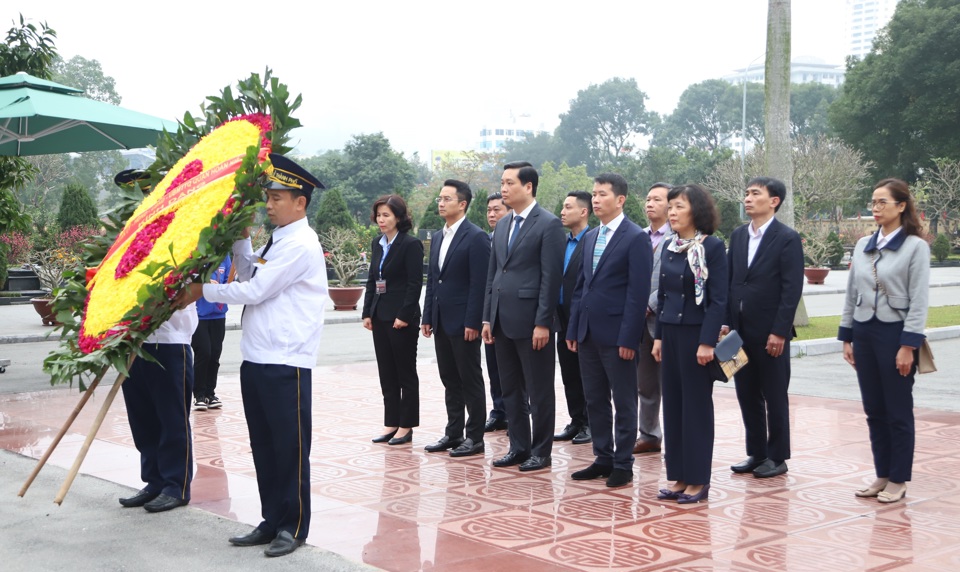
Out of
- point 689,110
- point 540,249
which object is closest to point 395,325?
point 540,249

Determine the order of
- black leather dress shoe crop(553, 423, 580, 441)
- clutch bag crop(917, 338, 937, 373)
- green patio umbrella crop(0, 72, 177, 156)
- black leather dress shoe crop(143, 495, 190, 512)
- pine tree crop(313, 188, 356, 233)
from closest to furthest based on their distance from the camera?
black leather dress shoe crop(143, 495, 190, 512) < clutch bag crop(917, 338, 937, 373) < black leather dress shoe crop(553, 423, 580, 441) < green patio umbrella crop(0, 72, 177, 156) < pine tree crop(313, 188, 356, 233)

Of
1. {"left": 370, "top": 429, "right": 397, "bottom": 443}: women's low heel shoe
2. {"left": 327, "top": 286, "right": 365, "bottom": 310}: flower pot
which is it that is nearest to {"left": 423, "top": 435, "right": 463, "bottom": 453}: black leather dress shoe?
{"left": 370, "top": 429, "right": 397, "bottom": 443}: women's low heel shoe

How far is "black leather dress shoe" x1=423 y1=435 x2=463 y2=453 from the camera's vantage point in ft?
23.4

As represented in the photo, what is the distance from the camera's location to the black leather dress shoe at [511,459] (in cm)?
662

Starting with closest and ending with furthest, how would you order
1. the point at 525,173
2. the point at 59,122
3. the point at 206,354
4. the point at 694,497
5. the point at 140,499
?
the point at 140,499 → the point at 694,497 → the point at 525,173 → the point at 206,354 → the point at 59,122

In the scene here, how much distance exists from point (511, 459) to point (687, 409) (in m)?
1.44

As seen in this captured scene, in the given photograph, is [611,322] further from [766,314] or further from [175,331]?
[175,331]

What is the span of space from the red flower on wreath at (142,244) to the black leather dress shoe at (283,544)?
146 cm

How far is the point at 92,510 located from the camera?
5.42m

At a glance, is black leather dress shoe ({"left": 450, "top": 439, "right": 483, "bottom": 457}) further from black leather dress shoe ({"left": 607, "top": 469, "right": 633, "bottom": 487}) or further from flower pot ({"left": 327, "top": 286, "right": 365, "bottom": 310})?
flower pot ({"left": 327, "top": 286, "right": 365, "bottom": 310})

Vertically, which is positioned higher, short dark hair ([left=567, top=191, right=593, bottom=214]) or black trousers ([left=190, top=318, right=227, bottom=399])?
Answer: short dark hair ([left=567, top=191, right=593, bottom=214])

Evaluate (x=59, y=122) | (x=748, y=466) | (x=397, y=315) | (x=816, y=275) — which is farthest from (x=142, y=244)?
(x=816, y=275)

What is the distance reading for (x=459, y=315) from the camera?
7168 millimetres

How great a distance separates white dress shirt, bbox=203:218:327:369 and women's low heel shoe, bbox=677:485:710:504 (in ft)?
7.49
